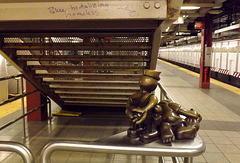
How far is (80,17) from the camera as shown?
2369 mm

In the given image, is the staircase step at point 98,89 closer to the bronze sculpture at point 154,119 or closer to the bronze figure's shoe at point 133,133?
the bronze sculpture at point 154,119

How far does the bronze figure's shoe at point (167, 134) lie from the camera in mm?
1413

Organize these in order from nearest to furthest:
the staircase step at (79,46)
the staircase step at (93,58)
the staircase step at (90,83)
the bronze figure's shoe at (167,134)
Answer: the bronze figure's shoe at (167,134)
the staircase step at (79,46)
the staircase step at (93,58)
the staircase step at (90,83)

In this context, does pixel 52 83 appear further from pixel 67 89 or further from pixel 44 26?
pixel 44 26

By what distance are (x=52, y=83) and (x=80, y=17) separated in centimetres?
250

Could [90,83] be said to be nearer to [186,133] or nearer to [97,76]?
[97,76]

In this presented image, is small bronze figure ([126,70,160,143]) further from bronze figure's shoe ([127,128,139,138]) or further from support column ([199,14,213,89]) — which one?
support column ([199,14,213,89])

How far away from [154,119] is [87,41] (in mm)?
2295

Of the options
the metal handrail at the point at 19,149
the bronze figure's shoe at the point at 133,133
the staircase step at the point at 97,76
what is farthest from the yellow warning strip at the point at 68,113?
the metal handrail at the point at 19,149

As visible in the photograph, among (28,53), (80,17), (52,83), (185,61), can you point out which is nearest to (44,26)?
(80,17)

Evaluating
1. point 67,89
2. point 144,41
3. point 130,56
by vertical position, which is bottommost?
point 67,89

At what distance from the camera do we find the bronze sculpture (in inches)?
58.6

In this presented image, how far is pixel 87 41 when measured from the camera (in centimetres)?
359

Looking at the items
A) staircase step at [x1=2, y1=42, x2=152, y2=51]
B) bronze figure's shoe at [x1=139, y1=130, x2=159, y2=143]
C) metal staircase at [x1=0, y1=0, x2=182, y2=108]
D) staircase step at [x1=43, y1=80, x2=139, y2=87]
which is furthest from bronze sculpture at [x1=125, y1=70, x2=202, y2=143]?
staircase step at [x1=43, y1=80, x2=139, y2=87]
